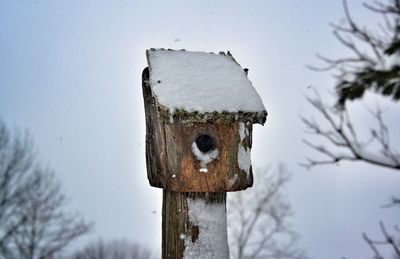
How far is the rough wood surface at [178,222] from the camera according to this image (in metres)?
3.34

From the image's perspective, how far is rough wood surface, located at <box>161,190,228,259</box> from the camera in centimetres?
334

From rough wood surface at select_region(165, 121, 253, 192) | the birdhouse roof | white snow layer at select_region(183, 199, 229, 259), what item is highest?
the birdhouse roof

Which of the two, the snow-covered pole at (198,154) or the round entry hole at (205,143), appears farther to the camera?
the round entry hole at (205,143)

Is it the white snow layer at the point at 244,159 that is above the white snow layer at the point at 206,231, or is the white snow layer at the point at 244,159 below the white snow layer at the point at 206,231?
above

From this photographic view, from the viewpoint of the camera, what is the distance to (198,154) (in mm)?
3301

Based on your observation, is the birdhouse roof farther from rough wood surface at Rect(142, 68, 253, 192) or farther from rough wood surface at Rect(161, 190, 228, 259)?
rough wood surface at Rect(161, 190, 228, 259)

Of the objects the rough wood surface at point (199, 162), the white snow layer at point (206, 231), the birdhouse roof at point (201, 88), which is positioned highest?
the birdhouse roof at point (201, 88)

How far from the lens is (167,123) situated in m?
3.23

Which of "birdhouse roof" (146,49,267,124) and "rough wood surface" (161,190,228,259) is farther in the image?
"rough wood surface" (161,190,228,259)

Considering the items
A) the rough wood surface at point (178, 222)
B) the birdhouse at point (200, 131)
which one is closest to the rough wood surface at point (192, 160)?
the birdhouse at point (200, 131)

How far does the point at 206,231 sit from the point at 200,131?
78cm

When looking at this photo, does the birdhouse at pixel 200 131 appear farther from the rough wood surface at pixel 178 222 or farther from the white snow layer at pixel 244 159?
the rough wood surface at pixel 178 222

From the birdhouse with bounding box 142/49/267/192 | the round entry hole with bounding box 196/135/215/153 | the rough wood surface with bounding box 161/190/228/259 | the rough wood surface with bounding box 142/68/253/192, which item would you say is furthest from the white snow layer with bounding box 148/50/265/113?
the rough wood surface with bounding box 161/190/228/259

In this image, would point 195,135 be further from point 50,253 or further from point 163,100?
point 50,253
